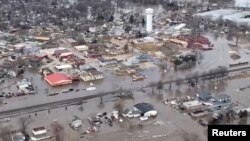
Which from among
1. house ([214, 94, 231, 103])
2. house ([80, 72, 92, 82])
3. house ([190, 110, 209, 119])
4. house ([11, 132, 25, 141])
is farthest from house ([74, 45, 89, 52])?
house ([11, 132, 25, 141])

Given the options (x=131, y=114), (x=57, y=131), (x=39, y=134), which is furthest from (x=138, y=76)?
(x=39, y=134)

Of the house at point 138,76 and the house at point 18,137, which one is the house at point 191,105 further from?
the house at point 18,137

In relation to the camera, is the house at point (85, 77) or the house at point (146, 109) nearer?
the house at point (146, 109)

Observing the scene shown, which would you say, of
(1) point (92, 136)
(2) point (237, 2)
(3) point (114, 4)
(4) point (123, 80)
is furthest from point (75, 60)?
(2) point (237, 2)

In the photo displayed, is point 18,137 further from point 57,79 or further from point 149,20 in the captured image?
point 149,20

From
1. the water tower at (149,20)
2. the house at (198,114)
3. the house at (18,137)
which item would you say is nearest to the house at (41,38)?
the water tower at (149,20)

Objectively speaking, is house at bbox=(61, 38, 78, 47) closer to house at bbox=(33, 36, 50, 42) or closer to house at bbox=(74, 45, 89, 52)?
house at bbox=(74, 45, 89, 52)
